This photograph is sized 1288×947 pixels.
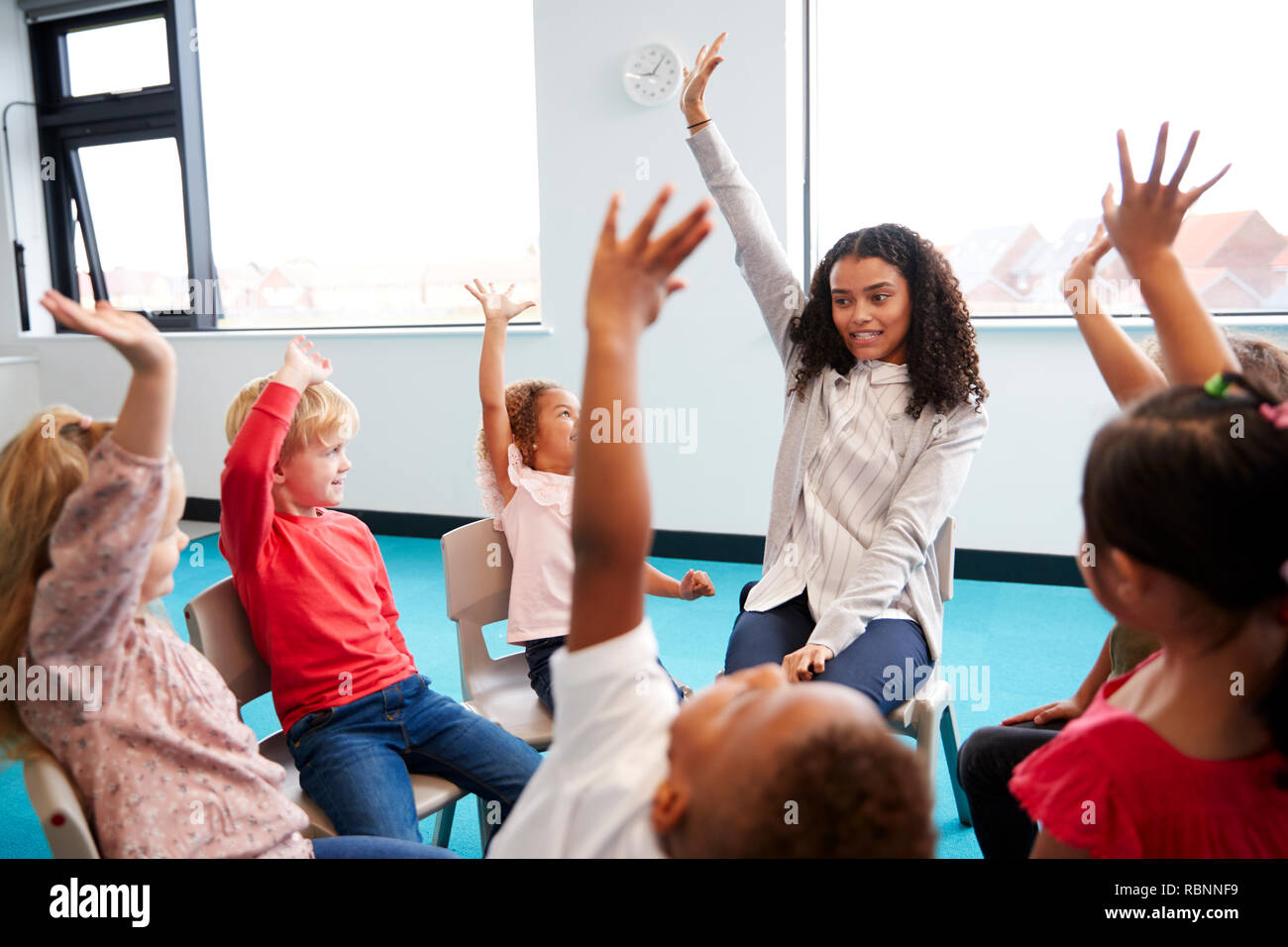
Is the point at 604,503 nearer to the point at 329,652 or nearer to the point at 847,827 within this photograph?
the point at 847,827

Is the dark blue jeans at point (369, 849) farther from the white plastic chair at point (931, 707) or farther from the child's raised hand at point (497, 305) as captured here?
the child's raised hand at point (497, 305)

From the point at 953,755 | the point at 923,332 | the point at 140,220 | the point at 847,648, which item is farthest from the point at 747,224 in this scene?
the point at 140,220

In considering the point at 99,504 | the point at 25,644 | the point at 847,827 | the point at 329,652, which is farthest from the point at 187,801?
the point at 847,827

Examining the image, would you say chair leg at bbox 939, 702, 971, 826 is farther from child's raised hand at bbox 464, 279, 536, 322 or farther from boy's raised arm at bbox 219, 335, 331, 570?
boy's raised arm at bbox 219, 335, 331, 570

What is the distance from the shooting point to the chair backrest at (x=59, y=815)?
1041mm

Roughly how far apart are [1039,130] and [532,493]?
2992 millimetres

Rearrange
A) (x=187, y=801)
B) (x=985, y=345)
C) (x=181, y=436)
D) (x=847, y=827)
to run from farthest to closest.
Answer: (x=181, y=436)
(x=985, y=345)
(x=187, y=801)
(x=847, y=827)

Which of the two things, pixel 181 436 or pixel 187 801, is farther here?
pixel 181 436

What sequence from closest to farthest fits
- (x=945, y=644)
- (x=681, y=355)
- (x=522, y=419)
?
(x=522, y=419) < (x=945, y=644) < (x=681, y=355)

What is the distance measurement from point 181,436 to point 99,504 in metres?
5.15

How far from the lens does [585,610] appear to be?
0.76 metres

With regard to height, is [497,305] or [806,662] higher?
[497,305]

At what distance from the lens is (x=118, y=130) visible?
5.77 m

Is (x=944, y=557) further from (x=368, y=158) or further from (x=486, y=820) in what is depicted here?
(x=368, y=158)
